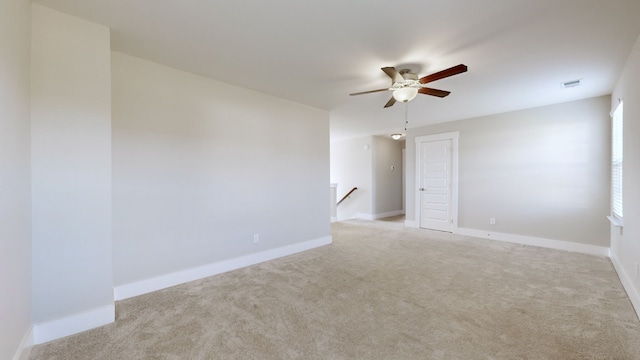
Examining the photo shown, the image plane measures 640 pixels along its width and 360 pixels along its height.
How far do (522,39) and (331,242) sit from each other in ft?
12.3

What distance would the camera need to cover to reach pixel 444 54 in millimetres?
2590

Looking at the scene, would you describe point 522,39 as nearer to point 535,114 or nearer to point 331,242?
point 535,114

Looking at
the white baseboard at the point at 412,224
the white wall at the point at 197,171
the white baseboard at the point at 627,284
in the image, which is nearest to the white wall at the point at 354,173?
the white baseboard at the point at 412,224

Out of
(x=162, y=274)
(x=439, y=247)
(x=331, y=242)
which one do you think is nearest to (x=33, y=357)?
(x=162, y=274)

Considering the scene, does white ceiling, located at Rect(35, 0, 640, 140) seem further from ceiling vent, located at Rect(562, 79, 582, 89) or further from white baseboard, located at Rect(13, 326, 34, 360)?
white baseboard, located at Rect(13, 326, 34, 360)

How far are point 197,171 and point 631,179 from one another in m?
4.58

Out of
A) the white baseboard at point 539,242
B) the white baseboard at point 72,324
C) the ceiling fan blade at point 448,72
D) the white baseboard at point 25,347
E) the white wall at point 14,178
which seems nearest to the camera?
the white wall at point 14,178

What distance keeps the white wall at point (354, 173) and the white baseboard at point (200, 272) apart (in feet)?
11.4

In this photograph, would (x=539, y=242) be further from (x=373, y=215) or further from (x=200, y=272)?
(x=200, y=272)

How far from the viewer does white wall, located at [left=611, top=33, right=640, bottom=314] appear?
233 centimetres

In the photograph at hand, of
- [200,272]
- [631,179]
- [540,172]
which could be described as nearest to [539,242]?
[540,172]

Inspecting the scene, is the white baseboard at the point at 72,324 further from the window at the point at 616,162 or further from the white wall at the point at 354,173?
the white wall at the point at 354,173

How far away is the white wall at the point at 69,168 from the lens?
1.92 metres

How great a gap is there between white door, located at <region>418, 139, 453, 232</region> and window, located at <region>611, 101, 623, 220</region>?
2.31 meters
